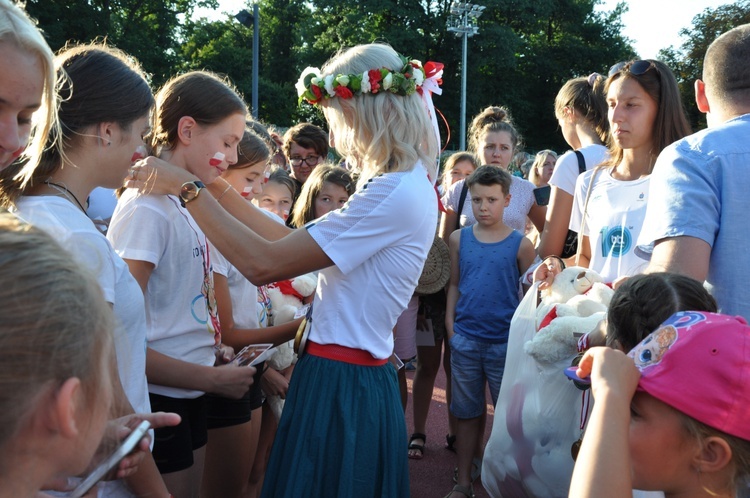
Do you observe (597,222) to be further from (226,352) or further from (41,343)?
(41,343)

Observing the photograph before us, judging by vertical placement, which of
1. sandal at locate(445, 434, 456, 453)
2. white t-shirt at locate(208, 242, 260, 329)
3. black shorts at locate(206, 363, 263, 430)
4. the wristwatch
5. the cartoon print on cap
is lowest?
sandal at locate(445, 434, 456, 453)

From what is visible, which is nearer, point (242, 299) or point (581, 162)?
point (242, 299)

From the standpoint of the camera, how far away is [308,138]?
18.9ft

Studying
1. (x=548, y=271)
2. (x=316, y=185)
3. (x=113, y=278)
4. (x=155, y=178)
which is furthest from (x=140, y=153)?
(x=316, y=185)

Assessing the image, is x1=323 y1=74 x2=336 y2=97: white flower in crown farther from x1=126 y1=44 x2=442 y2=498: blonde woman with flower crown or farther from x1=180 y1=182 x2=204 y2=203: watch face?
x1=180 y1=182 x2=204 y2=203: watch face

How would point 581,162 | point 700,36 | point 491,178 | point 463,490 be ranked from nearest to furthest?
1. point 581,162
2. point 463,490
3. point 491,178
4. point 700,36

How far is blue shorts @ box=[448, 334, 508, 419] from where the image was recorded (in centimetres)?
480

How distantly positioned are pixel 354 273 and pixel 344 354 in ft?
0.97

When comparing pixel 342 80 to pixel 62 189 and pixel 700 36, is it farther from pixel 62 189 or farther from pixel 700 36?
pixel 700 36

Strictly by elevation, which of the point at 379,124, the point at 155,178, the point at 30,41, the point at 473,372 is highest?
the point at 30,41

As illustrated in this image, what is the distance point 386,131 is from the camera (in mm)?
2666

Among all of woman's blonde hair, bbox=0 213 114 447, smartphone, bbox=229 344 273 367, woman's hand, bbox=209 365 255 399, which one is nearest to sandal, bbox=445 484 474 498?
smartphone, bbox=229 344 273 367

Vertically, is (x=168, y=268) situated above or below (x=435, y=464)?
above

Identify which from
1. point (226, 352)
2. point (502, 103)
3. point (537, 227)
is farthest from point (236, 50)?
point (226, 352)
